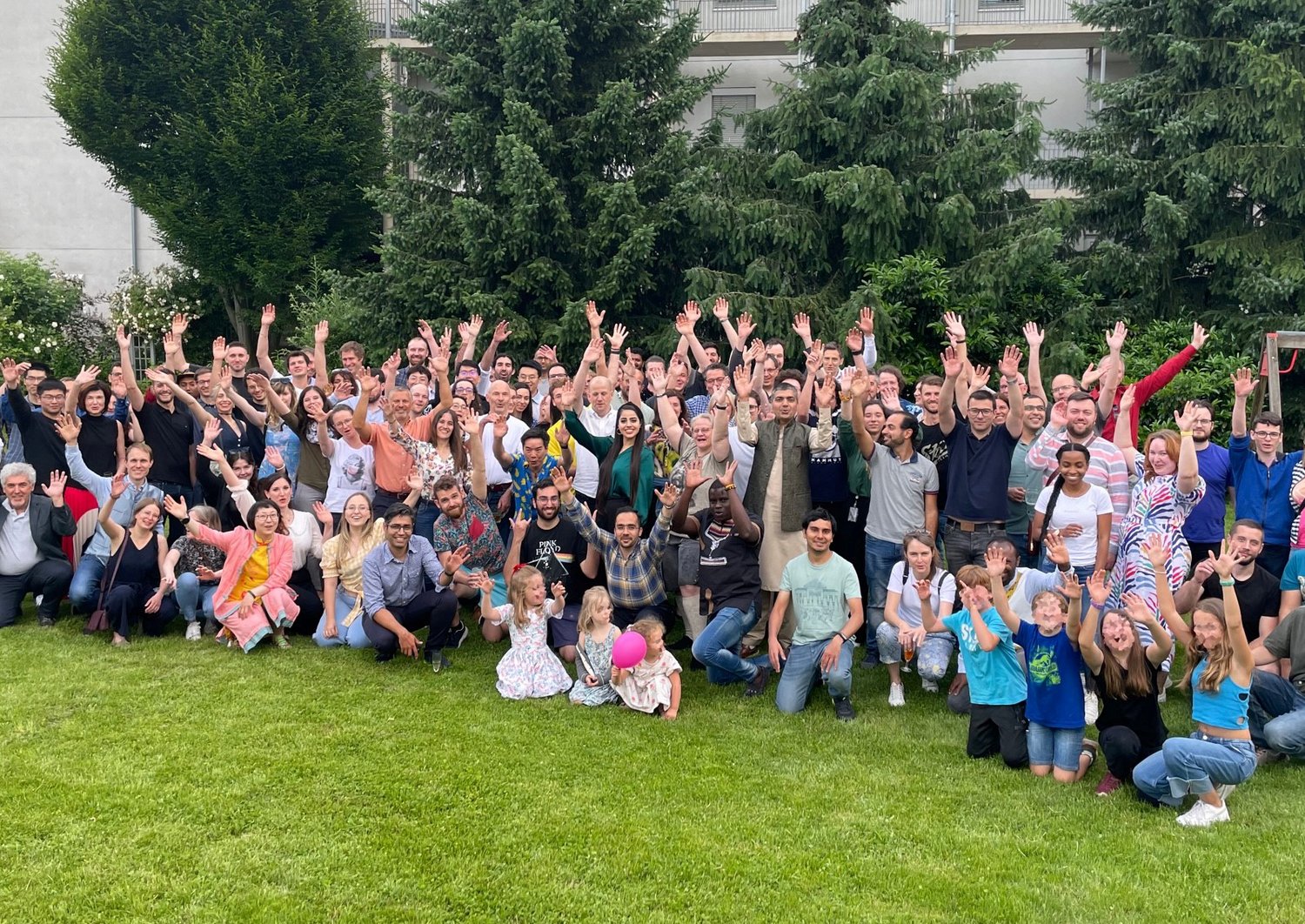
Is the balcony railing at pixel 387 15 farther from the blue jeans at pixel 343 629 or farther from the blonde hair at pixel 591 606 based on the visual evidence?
the blonde hair at pixel 591 606

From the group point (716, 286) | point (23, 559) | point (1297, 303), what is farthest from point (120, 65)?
point (1297, 303)

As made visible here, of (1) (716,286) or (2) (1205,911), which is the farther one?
(1) (716,286)

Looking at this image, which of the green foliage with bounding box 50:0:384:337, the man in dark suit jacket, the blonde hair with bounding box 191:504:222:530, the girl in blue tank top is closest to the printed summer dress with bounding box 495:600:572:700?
the blonde hair with bounding box 191:504:222:530

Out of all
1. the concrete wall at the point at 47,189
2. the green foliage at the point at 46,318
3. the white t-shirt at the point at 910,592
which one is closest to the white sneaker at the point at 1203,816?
the white t-shirt at the point at 910,592

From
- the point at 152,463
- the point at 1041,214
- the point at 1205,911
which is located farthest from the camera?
the point at 1041,214

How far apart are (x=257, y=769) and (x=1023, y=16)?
22489 millimetres

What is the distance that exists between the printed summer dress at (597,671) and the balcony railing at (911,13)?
60.3 feet

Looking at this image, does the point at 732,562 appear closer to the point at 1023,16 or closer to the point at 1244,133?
the point at 1244,133

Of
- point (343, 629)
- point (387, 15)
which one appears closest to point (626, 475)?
point (343, 629)

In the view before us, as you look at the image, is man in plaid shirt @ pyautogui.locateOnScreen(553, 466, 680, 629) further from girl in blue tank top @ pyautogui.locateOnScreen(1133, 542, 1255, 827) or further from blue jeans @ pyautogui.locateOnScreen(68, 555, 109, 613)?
blue jeans @ pyautogui.locateOnScreen(68, 555, 109, 613)

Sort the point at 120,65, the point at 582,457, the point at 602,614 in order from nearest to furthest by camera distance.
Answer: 1. the point at 602,614
2. the point at 582,457
3. the point at 120,65

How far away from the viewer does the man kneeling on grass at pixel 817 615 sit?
281 inches

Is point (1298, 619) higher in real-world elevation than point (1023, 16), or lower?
lower

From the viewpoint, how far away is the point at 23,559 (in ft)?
29.1
